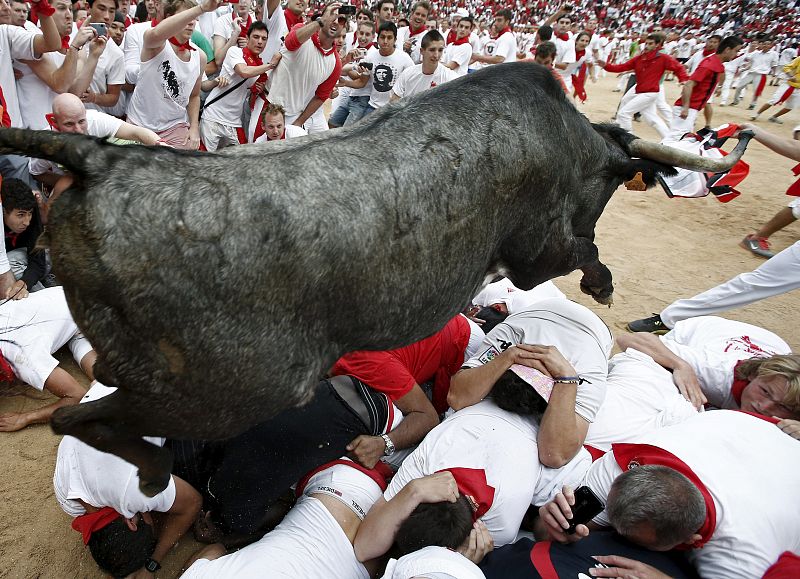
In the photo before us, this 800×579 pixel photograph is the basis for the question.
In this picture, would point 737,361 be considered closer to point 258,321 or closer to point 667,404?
point 667,404

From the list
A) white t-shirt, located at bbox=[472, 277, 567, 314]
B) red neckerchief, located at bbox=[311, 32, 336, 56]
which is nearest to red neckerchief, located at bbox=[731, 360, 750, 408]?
white t-shirt, located at bbox=[472, 277, 567, 314]

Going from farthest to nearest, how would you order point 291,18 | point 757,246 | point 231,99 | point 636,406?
point 291,18 < point 757,246 < point 231,99 < point 636,406

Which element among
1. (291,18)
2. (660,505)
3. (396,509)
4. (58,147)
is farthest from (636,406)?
(291,18)

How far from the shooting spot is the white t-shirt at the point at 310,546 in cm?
240

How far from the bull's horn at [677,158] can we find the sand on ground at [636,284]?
0.75 m

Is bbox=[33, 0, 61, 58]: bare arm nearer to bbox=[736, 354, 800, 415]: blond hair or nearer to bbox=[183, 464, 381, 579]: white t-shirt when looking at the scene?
bbox=[183, 464, 381, 579]: white t-shirt

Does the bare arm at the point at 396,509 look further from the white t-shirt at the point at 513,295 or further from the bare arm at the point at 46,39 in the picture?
the bare arm at the point at 46,39

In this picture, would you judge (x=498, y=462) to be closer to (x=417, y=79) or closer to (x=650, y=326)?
(x=650, y=326)

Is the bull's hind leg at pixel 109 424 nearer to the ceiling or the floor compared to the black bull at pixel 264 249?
nearer to the floor

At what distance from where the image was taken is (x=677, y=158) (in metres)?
2.70

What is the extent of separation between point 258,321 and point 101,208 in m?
0.54

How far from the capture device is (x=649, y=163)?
9.25ft

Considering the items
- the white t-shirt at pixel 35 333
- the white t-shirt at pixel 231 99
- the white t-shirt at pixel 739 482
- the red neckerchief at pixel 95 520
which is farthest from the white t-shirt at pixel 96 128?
the white t-shirt at pixel 739 482

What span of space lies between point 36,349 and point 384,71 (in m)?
7.45
